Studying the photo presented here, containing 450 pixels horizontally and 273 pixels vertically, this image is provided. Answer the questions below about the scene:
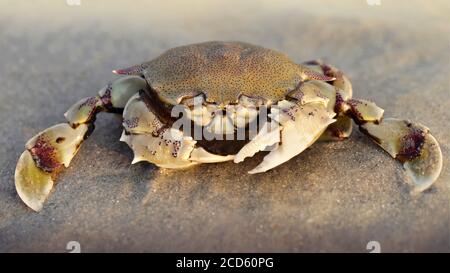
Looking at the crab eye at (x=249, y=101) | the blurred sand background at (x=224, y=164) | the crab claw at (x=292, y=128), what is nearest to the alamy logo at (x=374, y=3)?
the blurred sand background at (x=224, y=164)

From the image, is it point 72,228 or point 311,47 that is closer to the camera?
point 72,228

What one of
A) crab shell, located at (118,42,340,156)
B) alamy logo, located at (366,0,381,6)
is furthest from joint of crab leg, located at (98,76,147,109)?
alamy logo, located at (366,0,381,6)

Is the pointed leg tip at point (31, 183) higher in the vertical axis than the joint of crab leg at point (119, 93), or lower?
lower

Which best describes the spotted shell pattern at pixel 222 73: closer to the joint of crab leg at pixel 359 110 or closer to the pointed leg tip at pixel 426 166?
the joint of crab leg at pixel 359 110

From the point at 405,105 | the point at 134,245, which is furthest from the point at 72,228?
the point at 405,105

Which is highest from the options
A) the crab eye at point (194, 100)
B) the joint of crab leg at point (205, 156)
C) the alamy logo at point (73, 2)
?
the crab eye at point (194, 100)
